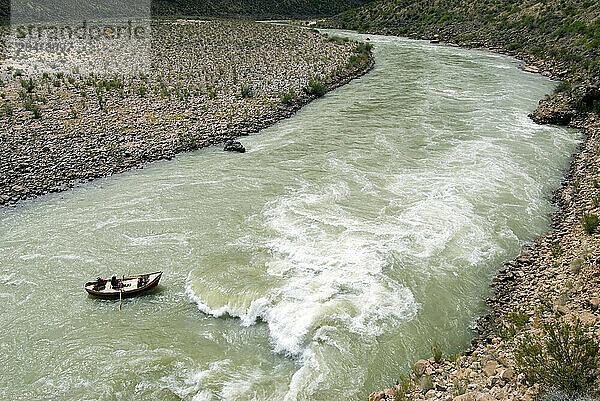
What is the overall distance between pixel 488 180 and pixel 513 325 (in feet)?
27.6

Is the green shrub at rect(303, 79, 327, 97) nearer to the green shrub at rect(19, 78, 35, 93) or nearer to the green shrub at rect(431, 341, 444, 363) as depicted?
the green shrub at rect(19, 78, 35, 93)

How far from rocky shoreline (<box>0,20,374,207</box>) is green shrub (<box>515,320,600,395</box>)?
14651 mm

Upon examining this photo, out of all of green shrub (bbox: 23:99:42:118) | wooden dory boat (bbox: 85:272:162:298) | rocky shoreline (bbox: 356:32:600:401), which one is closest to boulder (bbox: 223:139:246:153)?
green shrub (bbox: 23:99:42:118)

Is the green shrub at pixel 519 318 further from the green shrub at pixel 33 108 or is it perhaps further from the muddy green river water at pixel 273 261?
the green shrub at pixel 33 108

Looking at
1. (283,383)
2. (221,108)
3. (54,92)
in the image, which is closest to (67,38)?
(54,92)

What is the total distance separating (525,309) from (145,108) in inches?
744

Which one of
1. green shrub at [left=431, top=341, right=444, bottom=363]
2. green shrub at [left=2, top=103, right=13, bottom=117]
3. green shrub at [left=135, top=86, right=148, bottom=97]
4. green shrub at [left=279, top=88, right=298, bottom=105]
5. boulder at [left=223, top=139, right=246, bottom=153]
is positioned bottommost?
green shrub at [left=431, top=341, right=444, bottom=363]

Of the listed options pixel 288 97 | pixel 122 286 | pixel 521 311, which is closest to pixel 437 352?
pixel 521 311

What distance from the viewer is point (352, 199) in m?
15.3

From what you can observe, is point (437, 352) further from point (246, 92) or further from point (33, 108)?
point (33, 108)

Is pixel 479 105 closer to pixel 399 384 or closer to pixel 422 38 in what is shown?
pixel 399 384

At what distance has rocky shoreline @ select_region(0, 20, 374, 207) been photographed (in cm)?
1703

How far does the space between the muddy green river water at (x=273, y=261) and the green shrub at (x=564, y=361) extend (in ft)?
7.28

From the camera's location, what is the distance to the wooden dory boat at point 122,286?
35.4 feet
